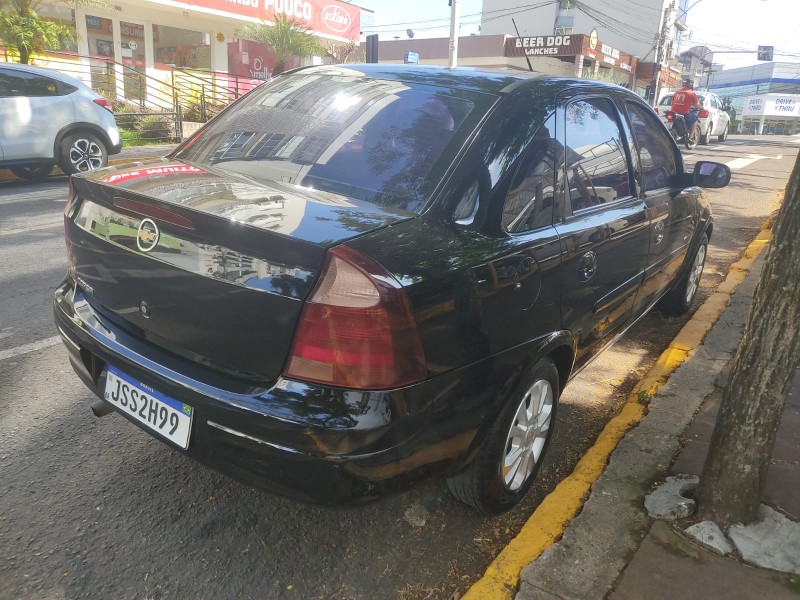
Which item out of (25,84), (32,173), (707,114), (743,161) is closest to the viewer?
(25,84)

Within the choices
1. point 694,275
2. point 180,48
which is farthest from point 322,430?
point 180,48

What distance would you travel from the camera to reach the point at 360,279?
1.76 m

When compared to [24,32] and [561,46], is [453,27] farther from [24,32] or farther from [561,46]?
[561,46]

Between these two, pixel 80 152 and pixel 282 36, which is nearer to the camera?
pixel 80 152

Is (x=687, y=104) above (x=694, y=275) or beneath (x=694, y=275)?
above

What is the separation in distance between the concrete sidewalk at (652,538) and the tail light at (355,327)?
0.94 meters

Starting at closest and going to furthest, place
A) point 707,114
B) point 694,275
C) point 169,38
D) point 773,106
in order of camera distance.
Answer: point 694,275 → point 169,38 → point 707,114 → point 773,106

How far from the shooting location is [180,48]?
66.7 ft

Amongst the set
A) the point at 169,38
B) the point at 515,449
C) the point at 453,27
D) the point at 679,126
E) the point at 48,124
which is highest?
the point at 453,27

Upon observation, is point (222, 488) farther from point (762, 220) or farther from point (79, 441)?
point (762, 220)

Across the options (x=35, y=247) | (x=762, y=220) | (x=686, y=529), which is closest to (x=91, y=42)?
(x=35, y=247)

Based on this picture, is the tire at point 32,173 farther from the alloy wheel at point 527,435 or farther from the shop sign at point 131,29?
the shop sign at point 131,29

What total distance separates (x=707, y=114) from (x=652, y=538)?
72.1 ft

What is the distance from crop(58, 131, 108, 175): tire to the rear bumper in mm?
8061
